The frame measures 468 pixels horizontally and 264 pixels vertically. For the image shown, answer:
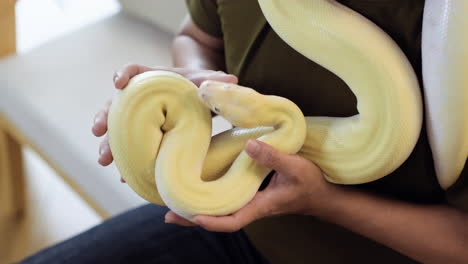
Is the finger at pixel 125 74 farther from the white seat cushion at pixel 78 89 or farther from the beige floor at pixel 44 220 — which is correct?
the beige floor at pixel 44 220

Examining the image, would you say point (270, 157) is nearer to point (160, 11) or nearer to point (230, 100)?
point (230, 100)

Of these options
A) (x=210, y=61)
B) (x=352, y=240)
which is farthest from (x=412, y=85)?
(x=210, y=61)

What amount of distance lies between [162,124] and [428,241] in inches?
16.2

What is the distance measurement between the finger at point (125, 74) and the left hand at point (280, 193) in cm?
18

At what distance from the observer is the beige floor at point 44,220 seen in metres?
1.82

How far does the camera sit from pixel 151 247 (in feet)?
3.46

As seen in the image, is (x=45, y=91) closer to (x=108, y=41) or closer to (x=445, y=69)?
(x=108, y=41)

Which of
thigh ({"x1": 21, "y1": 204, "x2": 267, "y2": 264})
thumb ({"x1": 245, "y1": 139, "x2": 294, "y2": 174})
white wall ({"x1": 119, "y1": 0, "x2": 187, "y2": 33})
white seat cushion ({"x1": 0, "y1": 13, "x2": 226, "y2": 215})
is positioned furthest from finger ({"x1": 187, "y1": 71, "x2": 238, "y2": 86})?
white wall ({"x1": 119, "y1": 0, "x2": 187, "y2": 33})

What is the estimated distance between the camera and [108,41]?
1.70 meters

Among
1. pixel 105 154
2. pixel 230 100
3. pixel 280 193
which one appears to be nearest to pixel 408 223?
pixel 280 193

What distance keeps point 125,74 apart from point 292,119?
0.22m

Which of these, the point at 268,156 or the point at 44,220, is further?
the point at 44,220

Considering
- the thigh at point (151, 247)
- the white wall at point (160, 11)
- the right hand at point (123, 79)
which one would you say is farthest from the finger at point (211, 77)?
the white wall at point (160, 11)

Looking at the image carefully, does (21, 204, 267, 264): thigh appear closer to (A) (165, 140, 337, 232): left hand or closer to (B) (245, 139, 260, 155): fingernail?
(A) (165, 140, 337, 232): left hand
